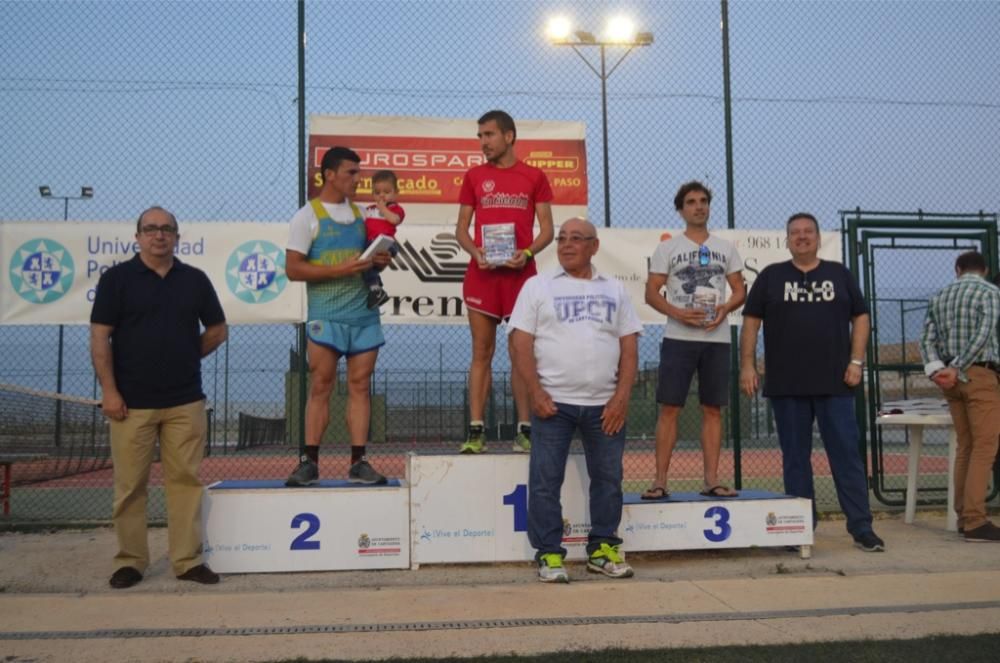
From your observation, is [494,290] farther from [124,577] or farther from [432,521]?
[124,577]

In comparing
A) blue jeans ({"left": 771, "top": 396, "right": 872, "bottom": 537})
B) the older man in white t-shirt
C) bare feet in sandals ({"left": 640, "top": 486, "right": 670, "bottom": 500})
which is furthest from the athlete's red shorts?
blue jeans ({"left": 771, "top": 396, "right": 872, "bottom": 537})

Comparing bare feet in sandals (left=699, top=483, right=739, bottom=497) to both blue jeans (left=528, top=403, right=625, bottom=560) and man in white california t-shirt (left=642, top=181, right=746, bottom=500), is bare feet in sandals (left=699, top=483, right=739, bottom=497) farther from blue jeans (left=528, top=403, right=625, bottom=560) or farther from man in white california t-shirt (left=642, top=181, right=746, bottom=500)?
blue jeans (left=528, top=403, right=625, bottom=560)

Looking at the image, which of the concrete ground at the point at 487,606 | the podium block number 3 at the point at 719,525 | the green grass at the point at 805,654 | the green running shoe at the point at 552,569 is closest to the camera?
the green grass at the point at 805,654

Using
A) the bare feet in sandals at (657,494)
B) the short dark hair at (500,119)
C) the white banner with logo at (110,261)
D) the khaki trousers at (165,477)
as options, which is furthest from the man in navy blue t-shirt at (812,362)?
the white banner with logo at (110,261)

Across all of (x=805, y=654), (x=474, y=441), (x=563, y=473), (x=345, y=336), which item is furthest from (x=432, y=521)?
(x=805, y=654)

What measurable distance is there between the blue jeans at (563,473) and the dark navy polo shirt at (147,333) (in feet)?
6.19

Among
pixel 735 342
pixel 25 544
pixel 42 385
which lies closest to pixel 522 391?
pixel 735 342

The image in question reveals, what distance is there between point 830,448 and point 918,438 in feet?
4.65

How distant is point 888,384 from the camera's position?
15859mm

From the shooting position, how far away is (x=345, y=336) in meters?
5.23

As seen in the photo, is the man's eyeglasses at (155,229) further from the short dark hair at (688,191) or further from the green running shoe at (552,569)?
the short dark hair at (688,191)

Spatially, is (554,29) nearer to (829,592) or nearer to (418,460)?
(418,460)

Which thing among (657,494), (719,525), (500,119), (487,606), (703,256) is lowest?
(487,606)

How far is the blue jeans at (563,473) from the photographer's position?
15.7ft
